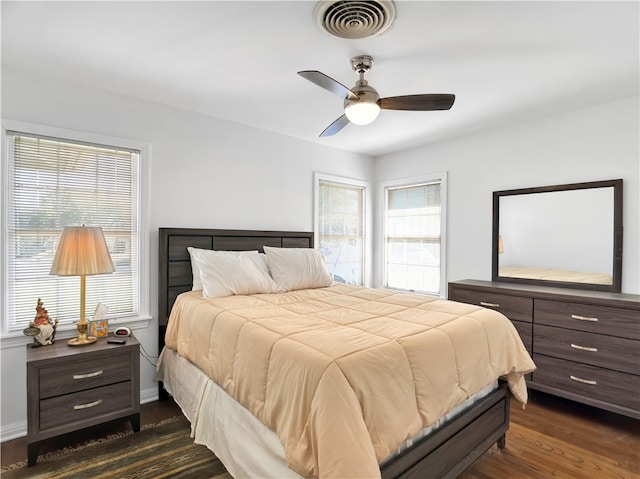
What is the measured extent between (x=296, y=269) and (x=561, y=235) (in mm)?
2505

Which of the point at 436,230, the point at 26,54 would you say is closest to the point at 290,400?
the point at 26,54

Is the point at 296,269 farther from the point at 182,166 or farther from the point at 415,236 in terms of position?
the point at 415,236

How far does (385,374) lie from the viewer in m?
1.43

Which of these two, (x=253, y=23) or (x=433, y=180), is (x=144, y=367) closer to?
(x=253, y=23)

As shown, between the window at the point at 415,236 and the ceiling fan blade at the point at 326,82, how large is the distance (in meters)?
2.34

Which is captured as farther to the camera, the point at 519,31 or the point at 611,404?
the point at 611,404

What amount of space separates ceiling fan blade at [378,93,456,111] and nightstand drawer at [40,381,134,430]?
262cm

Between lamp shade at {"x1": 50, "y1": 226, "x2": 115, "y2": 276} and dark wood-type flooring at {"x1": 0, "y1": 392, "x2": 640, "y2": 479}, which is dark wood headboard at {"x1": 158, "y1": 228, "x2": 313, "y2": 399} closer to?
lamp shade at {"x1": 50, "y1": 226, "x2": 115, "y2": 276}

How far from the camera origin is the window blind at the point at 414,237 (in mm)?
4254

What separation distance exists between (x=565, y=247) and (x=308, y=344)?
2862 millimetres

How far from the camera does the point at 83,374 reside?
7.29ft

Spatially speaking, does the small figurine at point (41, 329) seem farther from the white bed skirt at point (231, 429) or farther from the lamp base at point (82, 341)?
the white bed skirt at point (231, 429)

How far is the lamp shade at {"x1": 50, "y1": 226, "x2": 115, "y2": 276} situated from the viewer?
2217 mm

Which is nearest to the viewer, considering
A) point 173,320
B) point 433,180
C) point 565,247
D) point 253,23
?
point 253,23
